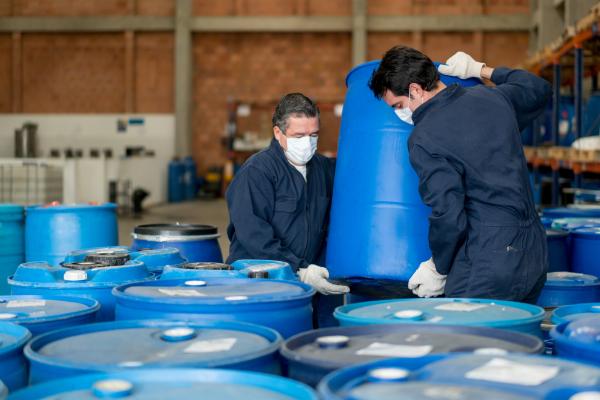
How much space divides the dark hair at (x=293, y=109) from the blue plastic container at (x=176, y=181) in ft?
45.0

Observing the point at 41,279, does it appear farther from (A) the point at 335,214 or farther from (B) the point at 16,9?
(B) the point at 16,9

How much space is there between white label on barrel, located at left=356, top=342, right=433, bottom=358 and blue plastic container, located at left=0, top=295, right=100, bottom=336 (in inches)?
32.1

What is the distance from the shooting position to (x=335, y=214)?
10.6ft

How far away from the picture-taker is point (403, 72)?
288 cm

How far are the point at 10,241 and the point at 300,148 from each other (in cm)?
176

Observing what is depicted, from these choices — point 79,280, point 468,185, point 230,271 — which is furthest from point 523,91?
point 79,280

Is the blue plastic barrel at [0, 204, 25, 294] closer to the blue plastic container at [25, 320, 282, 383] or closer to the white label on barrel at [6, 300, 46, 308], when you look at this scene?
the white label on barrel at [6, 300, 46, 308]

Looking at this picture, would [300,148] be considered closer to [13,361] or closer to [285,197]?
[285,197]

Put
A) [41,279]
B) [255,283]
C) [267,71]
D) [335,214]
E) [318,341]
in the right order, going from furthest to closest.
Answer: [267,71], [335,214], [41,279], [255,283], [318,341]

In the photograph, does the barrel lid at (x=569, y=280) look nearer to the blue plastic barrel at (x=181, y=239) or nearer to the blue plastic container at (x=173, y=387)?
the blue plastic barrel at (x=181, y=239)

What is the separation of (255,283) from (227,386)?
911mm

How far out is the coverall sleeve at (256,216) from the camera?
335 centimetres

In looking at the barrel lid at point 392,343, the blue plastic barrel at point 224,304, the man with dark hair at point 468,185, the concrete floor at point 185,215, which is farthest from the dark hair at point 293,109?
the concrete floor at point 185,215

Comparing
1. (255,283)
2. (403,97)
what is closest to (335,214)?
(403,97)
